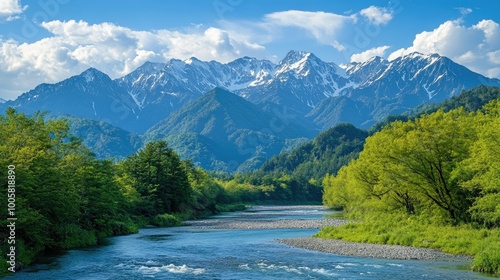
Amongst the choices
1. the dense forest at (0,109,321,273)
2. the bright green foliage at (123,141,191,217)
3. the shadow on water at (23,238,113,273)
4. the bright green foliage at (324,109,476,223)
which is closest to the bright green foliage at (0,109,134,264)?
the dense forest at (0,109,321,273)

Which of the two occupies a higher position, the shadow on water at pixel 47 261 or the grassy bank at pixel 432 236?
the shadow on water at pixel 47 261

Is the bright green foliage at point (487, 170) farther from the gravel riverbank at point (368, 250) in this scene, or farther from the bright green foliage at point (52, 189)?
the bright green foliage at point (52, 189)

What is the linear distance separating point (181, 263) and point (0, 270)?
1568cm

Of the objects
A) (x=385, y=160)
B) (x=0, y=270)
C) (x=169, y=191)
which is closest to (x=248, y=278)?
(x=0, y=270)

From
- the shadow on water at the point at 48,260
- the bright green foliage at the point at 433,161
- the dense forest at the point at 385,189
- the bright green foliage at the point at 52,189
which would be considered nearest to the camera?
the shadow on water at the point at 48,260

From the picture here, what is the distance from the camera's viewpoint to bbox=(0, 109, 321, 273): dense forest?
4603 centimetres

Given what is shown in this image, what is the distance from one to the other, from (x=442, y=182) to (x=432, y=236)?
811cm

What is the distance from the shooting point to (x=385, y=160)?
6569 cm

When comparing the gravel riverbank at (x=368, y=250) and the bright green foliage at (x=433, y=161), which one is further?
the bright green foliage at (x=433, y=161)

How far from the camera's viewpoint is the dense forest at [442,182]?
49.7 meters

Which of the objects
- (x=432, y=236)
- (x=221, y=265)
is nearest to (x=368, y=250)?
(x=432, y=236)

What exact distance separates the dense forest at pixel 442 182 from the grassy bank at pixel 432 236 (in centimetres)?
10

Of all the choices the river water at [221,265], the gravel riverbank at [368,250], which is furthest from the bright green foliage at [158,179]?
Answer: the gravel riverbank at [368,250]

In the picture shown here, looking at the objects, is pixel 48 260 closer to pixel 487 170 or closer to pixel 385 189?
pixel 487 170
